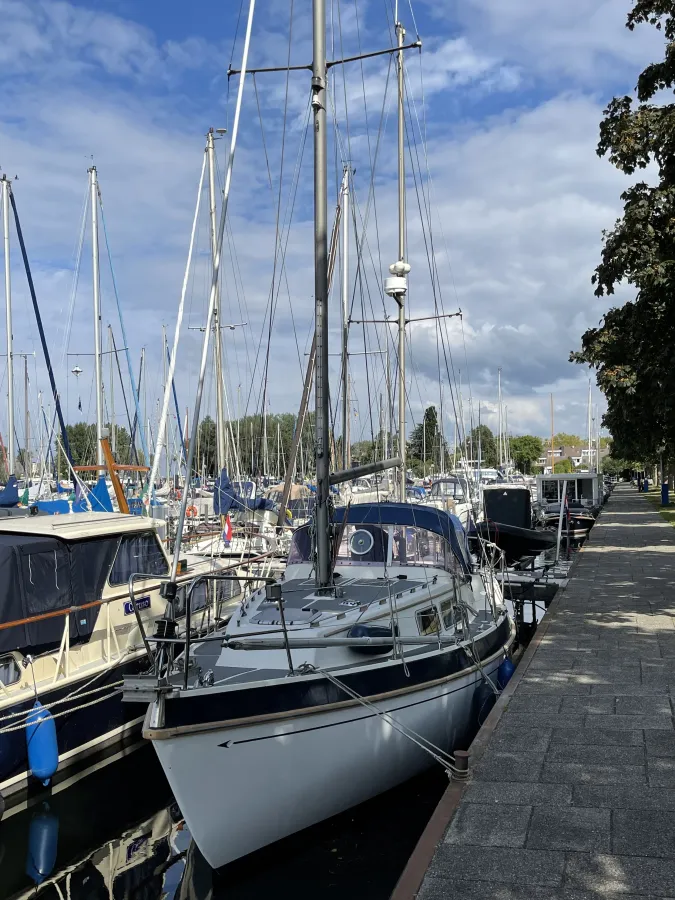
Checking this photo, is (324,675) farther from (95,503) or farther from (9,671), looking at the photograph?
(95,503)

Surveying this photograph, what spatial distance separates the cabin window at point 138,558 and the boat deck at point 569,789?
5.14m

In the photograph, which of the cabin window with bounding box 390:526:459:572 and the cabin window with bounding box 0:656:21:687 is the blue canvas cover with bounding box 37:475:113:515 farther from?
the cabin window with bounding box 390:526:459:572

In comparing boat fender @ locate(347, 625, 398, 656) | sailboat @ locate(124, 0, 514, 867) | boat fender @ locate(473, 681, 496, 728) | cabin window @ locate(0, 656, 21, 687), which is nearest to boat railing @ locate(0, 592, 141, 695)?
cabin window @ locate(0, 656, 21, 687)

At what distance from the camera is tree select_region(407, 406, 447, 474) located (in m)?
15.0

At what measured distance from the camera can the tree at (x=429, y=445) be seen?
15.0 meters

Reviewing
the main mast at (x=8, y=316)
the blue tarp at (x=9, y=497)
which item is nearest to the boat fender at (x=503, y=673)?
the blue tarp at (x=9, y=497)

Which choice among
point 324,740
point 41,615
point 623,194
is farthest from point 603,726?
point 623,194

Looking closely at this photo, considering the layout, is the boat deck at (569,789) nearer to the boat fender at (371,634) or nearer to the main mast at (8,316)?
the boat fender at (371,634)

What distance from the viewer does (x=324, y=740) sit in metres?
6.74

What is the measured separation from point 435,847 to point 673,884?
137 centimetres

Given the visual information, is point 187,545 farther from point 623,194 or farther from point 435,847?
point 435,847

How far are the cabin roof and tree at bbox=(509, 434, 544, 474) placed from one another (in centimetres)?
10466

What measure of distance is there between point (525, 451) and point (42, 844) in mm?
113125

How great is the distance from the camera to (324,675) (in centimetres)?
677
